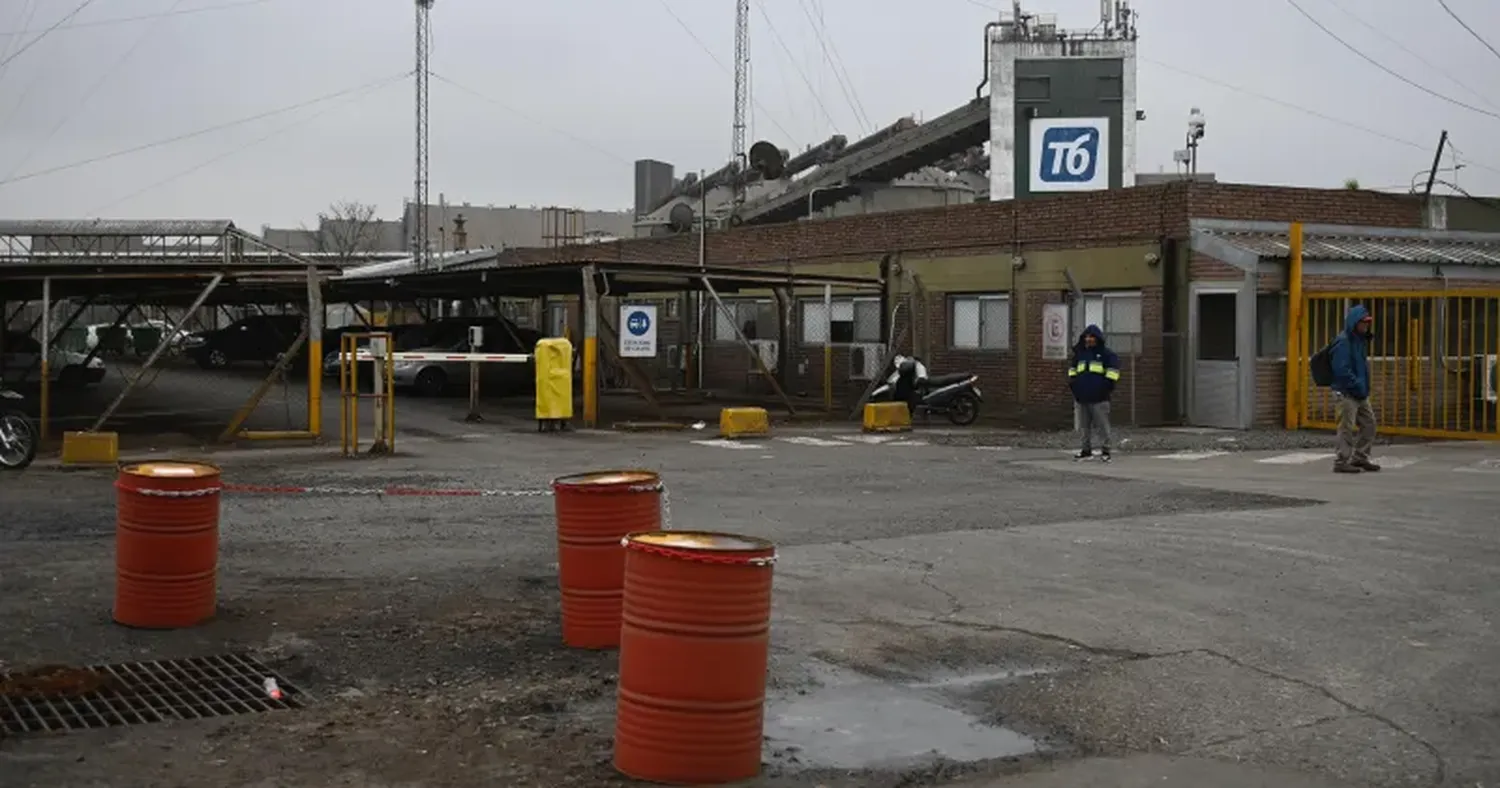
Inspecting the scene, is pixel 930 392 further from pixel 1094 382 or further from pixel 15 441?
pixel 15 441

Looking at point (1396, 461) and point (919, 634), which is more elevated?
→ point (1396, 461)

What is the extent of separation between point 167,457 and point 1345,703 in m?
16.8

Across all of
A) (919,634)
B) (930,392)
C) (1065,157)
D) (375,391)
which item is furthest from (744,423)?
(1065,157)

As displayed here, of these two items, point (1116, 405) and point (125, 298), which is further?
point (125, 298)

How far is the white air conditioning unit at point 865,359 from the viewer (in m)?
32.3

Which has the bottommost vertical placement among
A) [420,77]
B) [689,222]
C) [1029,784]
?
[1029,784]

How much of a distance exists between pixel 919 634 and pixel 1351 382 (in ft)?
33.6

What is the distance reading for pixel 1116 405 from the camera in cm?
2742

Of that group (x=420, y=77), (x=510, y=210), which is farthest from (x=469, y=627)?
(x=510, y=210)

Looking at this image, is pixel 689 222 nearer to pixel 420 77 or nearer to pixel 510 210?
pixel 420 77

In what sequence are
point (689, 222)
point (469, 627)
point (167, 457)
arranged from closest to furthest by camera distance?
1. point (469, 627)
2. point (167, 457)
3. point (689, 222)

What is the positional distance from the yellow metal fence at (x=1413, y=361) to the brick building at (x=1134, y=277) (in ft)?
1.81

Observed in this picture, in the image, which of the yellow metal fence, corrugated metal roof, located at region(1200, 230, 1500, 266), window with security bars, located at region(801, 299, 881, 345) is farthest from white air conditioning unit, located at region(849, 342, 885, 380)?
the yellow metal fence

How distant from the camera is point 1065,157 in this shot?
6419 cm
